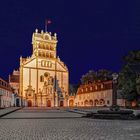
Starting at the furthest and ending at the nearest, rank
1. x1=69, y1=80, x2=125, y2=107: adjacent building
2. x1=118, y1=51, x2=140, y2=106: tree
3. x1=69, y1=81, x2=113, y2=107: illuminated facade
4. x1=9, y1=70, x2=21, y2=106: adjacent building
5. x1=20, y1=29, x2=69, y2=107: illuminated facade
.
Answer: x1=20, y1=29, x2=69, y2=107: illuminated facade → x1=9, y1=70, x2=21, y2=106: adjacent building → x1=69, y1=81, x2=113, y2=107: illuminated facade → x1=69, y1=80, x2=125, y2=107: adjacent building → x1=118, y1=51, x2=140, y2=106: tree

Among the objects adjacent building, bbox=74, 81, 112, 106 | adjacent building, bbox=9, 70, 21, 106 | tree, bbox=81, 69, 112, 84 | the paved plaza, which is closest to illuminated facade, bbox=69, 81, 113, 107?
adjacent building, bbox=74, 81, 112, 106

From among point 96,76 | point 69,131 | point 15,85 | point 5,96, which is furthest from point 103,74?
point 69,131

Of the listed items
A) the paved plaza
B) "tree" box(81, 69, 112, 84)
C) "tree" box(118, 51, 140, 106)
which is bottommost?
the paved plaza

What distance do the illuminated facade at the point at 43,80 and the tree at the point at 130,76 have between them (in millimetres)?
71466

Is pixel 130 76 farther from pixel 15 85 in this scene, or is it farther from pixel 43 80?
pixel 15 85

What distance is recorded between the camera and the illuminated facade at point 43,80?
4963 inches

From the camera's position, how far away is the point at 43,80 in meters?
130

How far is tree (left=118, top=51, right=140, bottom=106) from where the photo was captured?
2153 inches

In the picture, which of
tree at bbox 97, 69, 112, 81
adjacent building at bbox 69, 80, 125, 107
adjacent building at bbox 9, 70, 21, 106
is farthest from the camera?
tree at bbox 97, 69, 112, 81

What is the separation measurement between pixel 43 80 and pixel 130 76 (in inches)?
3023

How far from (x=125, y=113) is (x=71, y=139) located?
16928mm

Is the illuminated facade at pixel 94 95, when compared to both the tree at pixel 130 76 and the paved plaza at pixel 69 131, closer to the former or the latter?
the tree at pixel 130 76

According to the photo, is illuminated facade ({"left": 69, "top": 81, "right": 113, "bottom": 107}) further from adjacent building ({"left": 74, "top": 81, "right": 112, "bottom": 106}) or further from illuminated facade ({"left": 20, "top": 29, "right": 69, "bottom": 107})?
illuminated facade ({"left": 20, "top": 29, "right": 69, "bottom": 107})

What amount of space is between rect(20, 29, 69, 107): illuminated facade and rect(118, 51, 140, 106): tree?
71.5 metres
